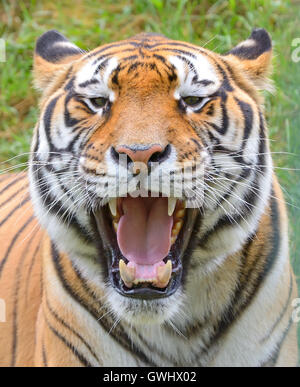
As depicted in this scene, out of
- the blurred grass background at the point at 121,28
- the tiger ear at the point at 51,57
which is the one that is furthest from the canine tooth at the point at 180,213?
the blurred grass background at the point at 121,28

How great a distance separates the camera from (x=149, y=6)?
4.56 meters

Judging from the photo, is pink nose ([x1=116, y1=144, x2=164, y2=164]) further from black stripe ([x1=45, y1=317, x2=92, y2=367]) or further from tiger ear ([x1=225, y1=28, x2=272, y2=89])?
black stripe ([x1=45, y1=317, x2=92, y2=367])

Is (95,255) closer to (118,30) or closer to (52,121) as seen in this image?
(52,121)

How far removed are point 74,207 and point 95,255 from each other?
6.4 inches

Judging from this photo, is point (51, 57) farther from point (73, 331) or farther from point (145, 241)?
point (73, 331)

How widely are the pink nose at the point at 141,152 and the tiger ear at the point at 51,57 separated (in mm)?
598

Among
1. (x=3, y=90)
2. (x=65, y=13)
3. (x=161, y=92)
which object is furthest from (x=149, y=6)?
(x=161, y=92)

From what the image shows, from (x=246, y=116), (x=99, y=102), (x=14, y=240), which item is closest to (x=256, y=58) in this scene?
(x=246, y=116)

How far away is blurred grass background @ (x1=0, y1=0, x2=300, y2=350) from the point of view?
13.0 feet

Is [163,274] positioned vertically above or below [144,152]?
below

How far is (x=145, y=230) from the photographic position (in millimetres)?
2141

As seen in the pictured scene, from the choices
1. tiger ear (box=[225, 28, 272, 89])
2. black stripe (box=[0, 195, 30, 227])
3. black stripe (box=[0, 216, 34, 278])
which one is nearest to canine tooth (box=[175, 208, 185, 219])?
tiger ear (box=[225, 28, 272, 89])

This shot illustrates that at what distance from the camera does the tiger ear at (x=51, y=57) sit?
2.40 m

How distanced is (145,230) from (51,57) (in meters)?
0.70
